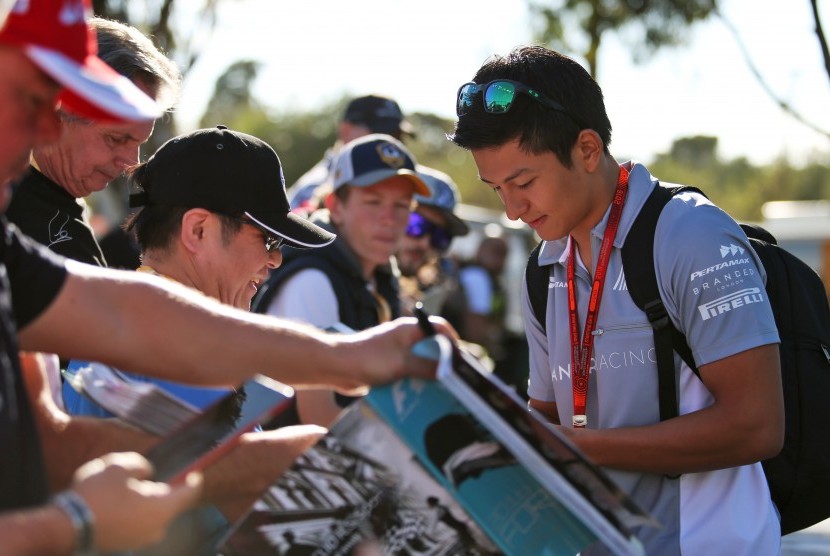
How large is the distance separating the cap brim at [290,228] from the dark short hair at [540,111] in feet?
1.71

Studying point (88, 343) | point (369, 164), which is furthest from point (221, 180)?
point (369, 164)

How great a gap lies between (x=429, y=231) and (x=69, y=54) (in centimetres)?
519

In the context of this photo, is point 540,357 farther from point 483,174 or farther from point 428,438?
point 428,438

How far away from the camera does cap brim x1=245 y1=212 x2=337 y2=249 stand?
8.95ft

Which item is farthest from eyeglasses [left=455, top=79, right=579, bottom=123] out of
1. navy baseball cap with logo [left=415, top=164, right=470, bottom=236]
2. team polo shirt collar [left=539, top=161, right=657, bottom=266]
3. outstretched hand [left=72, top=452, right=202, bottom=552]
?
navy baseball cap with logo [left=415, top=164, right=470, bottom=236]

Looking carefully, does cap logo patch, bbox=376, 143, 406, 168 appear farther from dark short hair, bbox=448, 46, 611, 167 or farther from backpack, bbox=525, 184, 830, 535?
backpack, bbox=525, 184, 830, 535

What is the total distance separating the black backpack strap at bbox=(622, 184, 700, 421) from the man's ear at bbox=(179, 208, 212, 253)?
1.09 m

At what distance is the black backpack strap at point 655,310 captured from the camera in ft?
8.31

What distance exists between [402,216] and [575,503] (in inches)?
124

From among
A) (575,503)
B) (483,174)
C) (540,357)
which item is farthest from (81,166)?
(575,503)

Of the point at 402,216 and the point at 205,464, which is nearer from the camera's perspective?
the point at 205,464

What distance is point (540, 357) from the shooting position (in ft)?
9.74

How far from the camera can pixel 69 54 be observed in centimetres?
159

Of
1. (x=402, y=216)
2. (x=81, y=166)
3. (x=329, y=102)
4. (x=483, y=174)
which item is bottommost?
(x=329, y=102)
